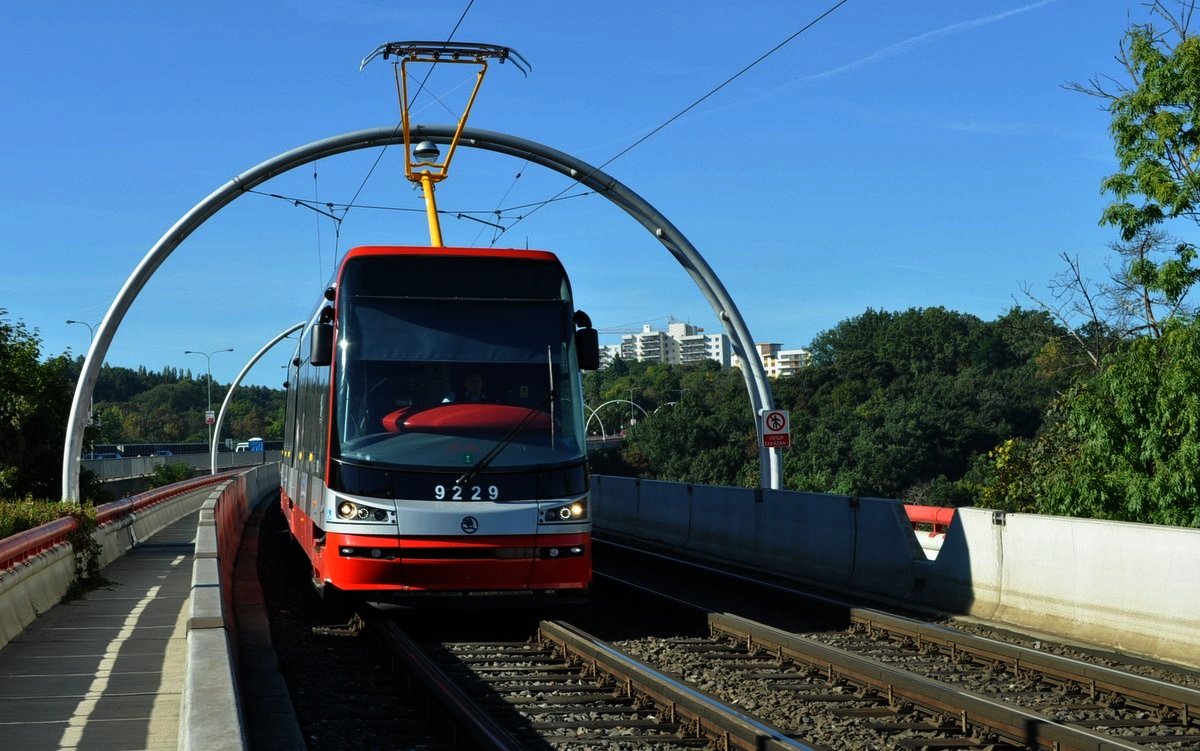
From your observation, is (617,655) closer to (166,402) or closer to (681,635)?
(681,635)

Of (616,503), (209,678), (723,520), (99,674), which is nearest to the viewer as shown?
(209,678)

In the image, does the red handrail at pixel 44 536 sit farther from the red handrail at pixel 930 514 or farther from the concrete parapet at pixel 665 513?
the red handrail at pixel 930 514

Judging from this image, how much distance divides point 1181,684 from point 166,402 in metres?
193

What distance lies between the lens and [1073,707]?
897 centimetres

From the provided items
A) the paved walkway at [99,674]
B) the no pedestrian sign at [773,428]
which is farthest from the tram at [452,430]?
the no pedestrian sign at [773,428]

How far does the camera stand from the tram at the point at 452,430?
1191cm

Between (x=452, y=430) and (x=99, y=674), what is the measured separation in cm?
366

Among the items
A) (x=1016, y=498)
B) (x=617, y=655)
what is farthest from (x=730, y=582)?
(x=1016, y=498)

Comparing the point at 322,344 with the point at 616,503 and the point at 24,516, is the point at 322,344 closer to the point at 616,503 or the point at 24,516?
the point at 24,516

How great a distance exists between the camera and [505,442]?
39.9 feet

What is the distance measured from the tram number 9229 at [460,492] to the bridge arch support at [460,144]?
13567 mm

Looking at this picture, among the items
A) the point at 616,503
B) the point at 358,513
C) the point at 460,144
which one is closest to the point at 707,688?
the point at 358,513

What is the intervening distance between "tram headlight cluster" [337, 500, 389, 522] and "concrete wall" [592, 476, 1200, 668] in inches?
244

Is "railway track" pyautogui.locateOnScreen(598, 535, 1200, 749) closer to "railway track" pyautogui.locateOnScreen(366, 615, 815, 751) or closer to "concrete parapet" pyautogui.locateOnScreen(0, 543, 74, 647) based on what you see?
"railway track" pyautogui.locateOnScreen(366, 615, 815, 751)
